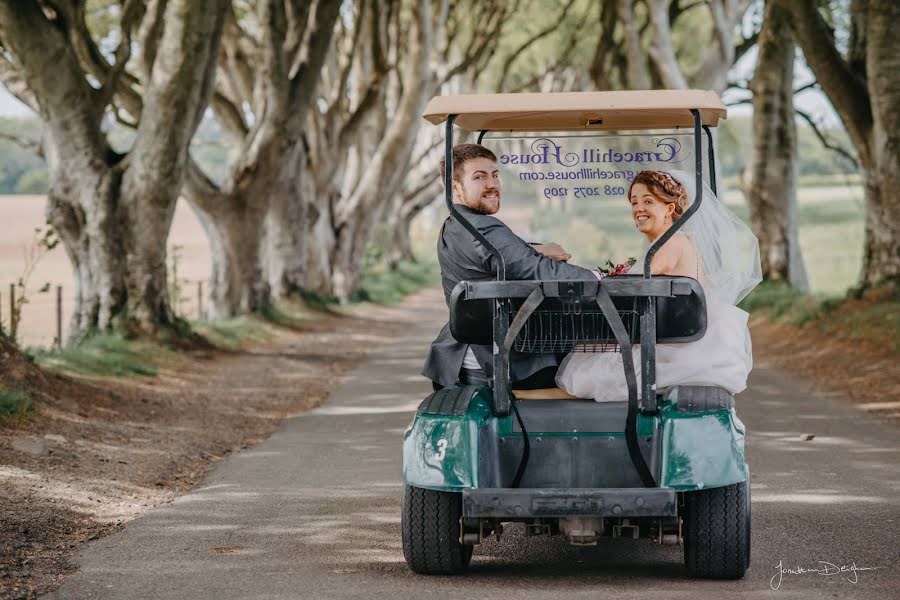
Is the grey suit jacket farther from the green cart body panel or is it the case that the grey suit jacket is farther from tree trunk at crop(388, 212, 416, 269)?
tree trunk at crop(388, 212, 416, 269)

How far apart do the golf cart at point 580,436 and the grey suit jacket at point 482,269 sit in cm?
9

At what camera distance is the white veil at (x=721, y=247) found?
261 inches

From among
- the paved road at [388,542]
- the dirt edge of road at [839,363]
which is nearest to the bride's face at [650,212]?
the paved road at [388,542]

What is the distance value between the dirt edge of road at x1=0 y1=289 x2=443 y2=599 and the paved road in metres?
0.24

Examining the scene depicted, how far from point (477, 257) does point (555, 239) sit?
159cm

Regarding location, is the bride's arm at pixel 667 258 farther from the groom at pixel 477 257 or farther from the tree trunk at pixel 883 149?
the tree trunk at pixel 883 149

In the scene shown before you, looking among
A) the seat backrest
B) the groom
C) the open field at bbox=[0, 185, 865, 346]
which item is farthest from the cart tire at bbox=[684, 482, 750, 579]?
the open field at bbox=[0, 185, 865, 346]

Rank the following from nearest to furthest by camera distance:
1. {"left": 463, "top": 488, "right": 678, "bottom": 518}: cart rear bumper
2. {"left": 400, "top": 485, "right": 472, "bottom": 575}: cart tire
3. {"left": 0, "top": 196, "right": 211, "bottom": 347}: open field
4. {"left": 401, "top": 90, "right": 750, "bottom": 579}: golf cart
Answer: {"left": 463, "top": 488, "right": 678, "bottom": 518}: cart rear bumper
{"left": 401, "top": 90, "right": 750, "bottom": 579}: golf cart
{"left": 400, "top": 485, "right": 472, "bottom": 575}: cart tire
{"left": 0, "top": 196, "right": 211, "bottom": 347}: open field

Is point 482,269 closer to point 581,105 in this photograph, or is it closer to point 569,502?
point 581,105

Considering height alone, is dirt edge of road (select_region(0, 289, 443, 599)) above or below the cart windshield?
below

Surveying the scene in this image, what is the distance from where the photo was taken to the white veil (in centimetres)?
662

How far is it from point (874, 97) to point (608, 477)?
41.9ft

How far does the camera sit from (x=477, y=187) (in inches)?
257

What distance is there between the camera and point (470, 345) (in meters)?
6.53
